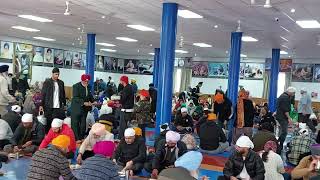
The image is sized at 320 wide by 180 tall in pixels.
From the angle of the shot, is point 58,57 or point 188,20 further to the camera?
point 58,57

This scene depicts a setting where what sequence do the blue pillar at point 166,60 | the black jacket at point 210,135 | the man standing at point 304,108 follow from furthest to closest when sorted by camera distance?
the man standing at point 304,108 → the blue pillar at point 166,60 → the black jacket at point 210,135

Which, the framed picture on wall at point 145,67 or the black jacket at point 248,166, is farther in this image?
the framed picture on wall at point 145,67

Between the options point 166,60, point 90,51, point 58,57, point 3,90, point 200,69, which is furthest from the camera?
point 200,69

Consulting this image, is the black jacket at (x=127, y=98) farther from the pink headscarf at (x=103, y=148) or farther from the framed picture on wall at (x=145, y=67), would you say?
the framed picture on wall at (x=145, y=67)

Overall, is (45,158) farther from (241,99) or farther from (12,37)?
(12,37)

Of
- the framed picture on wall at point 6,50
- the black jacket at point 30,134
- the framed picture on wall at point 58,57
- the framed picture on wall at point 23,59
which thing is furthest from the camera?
the framed picture on wall at point 58,57

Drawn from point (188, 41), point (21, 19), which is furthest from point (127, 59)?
point (21, 19)

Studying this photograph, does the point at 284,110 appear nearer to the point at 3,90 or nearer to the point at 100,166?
the point at 3,90

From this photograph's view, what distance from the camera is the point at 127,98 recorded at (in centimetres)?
1070

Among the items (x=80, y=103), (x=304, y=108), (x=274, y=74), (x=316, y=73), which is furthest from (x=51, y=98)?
(x=316, y=73)

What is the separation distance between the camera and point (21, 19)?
16.5 m

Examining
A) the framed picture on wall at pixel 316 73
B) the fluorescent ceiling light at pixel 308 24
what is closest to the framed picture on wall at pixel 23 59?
the fluorescent ceiling light at pixel 308 24

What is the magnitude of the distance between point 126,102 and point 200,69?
20572 mm

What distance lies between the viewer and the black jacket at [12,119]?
9.73 m
